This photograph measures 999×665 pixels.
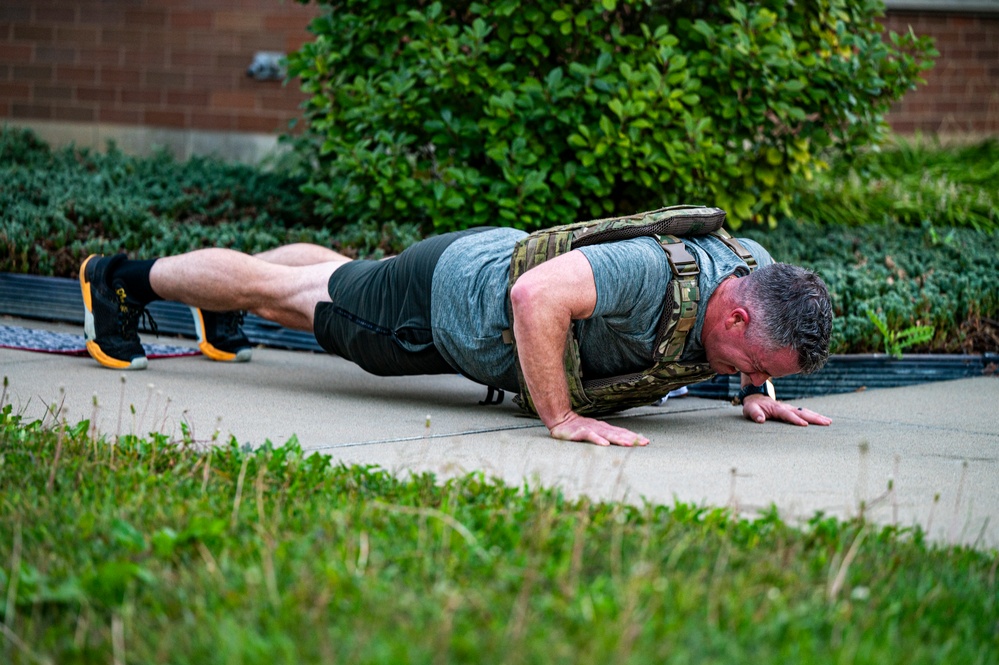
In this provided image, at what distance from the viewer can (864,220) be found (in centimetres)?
824

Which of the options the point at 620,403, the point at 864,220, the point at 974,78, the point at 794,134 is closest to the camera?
the point at 620,403

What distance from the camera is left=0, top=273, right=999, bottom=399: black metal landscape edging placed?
5.23m

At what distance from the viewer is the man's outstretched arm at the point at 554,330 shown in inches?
142

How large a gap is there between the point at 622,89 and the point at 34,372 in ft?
11.3

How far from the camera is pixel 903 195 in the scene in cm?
873

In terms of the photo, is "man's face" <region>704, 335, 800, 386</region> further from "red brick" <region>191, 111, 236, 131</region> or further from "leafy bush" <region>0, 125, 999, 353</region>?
"red brick" <region>191, 111, 236, 131</region>

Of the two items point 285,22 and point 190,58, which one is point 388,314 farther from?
point 190,58

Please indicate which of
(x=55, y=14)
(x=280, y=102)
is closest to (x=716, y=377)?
(x=280, y=102)

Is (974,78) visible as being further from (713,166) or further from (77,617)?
(77,617)

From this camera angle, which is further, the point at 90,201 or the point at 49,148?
the point at 49,148

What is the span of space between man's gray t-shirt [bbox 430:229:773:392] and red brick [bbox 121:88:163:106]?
6.54 metres

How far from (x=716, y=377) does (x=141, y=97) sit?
6.96 m

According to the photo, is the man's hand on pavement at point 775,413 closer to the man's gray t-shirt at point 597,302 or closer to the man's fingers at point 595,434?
the man's gray t-shirt at point 597,302

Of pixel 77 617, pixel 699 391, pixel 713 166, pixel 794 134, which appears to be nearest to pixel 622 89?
pixel 713 166
